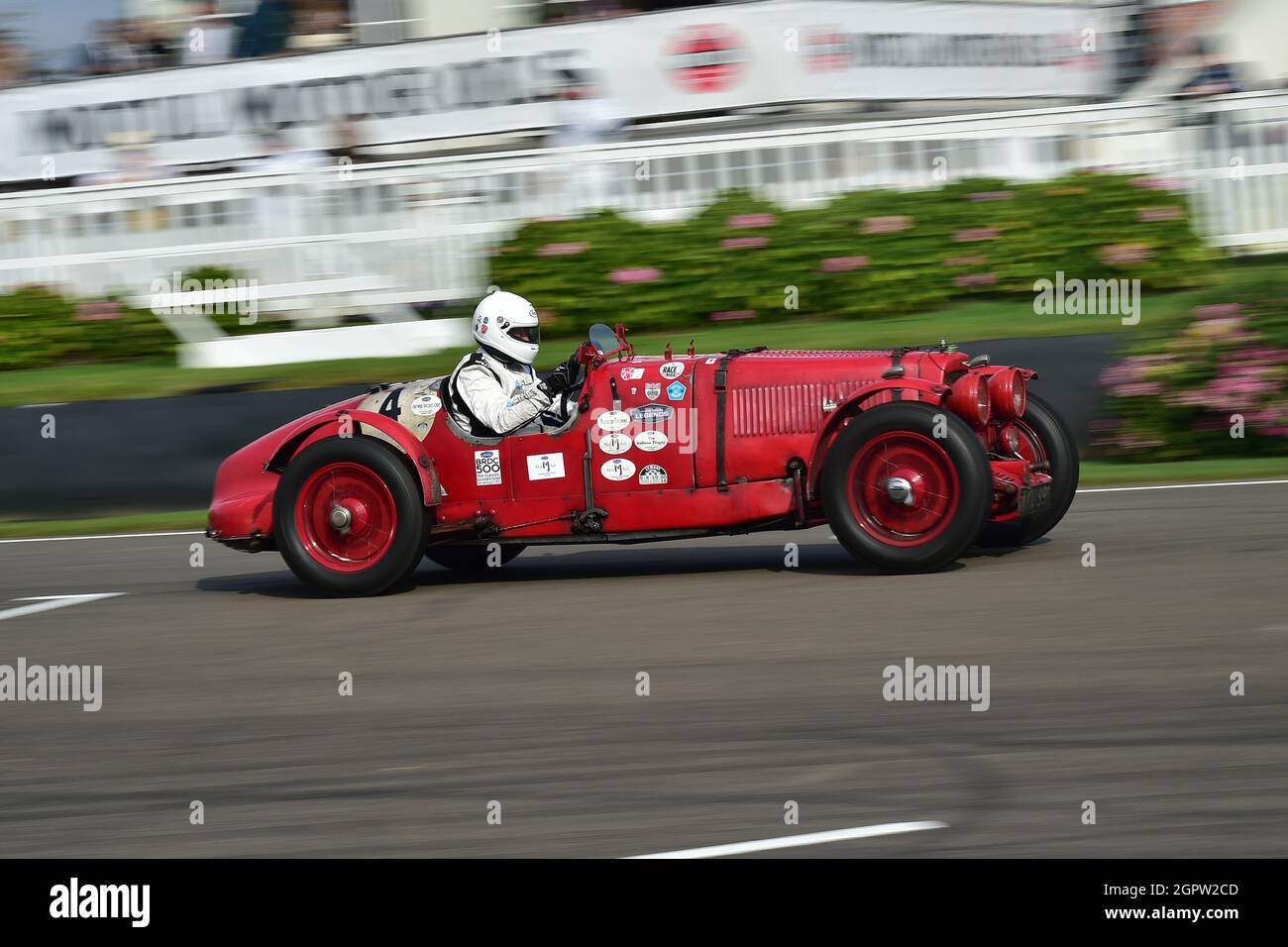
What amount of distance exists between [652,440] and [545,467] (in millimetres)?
528

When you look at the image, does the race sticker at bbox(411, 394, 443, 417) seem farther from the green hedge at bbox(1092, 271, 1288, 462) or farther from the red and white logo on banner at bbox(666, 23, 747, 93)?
the red and white logo on banner at bbox(666, 23, 747, 93)

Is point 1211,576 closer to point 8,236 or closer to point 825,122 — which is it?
point 825,122

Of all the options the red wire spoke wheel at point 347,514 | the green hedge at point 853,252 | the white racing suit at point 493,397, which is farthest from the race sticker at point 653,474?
the green hedge at point 853,252

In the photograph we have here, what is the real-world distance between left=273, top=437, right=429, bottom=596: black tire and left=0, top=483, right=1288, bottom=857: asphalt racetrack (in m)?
0.16

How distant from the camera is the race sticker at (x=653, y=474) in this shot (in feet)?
23.9

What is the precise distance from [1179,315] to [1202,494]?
190 centimetres

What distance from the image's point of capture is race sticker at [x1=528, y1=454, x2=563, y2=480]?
7434 mm

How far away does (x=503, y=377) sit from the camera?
301 inches

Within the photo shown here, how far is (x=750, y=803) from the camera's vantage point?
4.33 metres

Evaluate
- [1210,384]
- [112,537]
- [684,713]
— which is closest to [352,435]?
[684,713]

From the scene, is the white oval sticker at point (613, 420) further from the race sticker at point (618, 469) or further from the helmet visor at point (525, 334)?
the helmet visor at point (525, 334)

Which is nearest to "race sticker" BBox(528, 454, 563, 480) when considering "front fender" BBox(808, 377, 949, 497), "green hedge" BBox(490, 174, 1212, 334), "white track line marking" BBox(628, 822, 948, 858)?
"front fender" BBox(808, 377, 949, 497)

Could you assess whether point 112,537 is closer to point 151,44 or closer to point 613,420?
point 613,420

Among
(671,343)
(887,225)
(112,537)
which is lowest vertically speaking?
(112,537)
